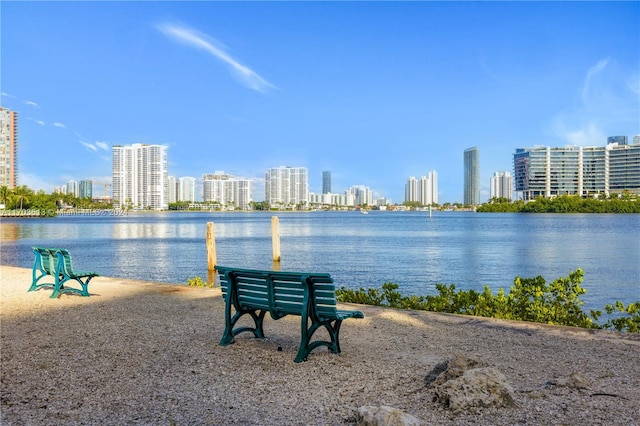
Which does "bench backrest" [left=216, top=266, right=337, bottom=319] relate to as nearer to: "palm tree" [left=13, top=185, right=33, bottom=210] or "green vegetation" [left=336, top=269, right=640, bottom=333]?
"green vegetation" [left=336, top=269, right=640, bottom=333]

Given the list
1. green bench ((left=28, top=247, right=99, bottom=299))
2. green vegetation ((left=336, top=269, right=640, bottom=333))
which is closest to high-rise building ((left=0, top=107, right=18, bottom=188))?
green bench ((left=28, top=247, right=99, bottom=299))

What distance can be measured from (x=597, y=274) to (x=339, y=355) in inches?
933

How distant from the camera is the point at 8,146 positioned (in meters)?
170

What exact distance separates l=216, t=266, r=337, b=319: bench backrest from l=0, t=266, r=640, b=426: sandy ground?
1.97 feet

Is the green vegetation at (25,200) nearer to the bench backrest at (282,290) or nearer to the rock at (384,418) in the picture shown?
the bench backrest at (282,290)

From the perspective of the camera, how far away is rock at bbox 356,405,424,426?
4004mm

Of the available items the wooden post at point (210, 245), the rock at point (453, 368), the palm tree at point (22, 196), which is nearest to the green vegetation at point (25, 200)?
the palm tree at point (22, 196)

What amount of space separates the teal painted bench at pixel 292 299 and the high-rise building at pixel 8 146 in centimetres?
18355

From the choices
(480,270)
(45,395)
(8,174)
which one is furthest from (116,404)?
(8,174)

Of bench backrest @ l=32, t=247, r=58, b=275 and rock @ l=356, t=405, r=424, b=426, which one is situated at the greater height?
bench backrest @ l=32, t=247, r=58, b=275

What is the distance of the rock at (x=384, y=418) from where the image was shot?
4.00 metres

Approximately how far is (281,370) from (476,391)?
225cm

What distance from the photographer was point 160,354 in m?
6.95

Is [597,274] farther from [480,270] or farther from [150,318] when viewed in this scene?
[150,318]
